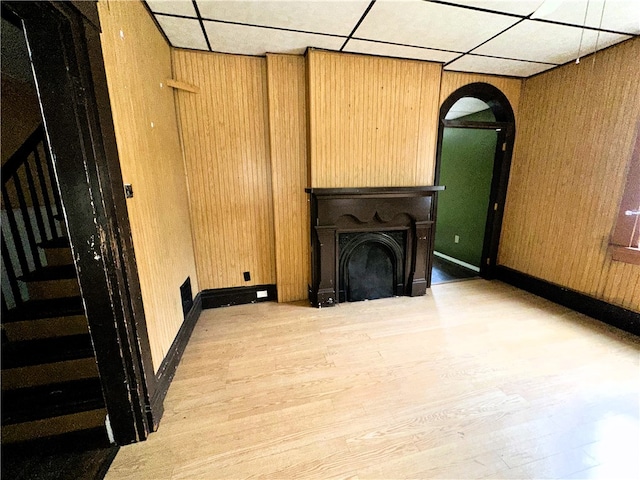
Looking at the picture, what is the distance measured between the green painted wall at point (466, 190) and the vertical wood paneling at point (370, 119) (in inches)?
54.7

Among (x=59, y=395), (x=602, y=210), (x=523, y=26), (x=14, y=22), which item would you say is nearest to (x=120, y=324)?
(x=59, y=395)

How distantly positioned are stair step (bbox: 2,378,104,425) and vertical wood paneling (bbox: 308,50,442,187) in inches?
91.7

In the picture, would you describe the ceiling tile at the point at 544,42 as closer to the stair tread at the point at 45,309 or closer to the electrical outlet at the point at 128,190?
the electrical outlet at the point at 128,190

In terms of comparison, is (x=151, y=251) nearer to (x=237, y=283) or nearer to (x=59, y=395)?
(x=59, y=395)

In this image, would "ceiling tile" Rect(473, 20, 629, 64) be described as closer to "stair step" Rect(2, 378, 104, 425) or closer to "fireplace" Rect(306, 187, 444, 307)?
"fireplace" Rect(306, 187, 444, 307)

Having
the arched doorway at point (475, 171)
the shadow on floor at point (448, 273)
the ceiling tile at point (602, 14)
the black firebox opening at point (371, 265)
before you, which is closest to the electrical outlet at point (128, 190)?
the black firebox opening at point (371, 265)

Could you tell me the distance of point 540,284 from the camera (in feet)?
10.2

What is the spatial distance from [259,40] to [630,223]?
375 centimetres

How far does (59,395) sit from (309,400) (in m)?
1.48

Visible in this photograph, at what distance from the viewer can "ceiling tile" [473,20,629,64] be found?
6.94ft

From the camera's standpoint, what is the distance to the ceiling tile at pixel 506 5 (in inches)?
69.1

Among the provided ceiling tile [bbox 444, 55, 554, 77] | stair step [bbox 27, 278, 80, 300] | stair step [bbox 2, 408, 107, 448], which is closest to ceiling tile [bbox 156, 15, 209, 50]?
stair step [bbox 27, 278, 80, 300]

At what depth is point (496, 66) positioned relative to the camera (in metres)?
2.86

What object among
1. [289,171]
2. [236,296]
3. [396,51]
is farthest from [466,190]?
[236,296]
